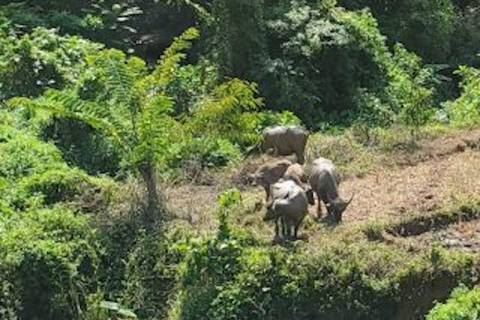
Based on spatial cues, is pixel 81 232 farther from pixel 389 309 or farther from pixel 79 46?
pixel 79 46

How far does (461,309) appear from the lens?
797cm

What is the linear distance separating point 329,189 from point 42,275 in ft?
9.90

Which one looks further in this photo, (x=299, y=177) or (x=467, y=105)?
(x=467, y=105)

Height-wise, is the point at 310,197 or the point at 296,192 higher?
the point at 296,192

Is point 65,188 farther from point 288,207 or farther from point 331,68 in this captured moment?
point 331,68

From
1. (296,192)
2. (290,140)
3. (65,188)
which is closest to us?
(296,192)

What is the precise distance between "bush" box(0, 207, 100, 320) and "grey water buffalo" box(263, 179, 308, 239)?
195 cm

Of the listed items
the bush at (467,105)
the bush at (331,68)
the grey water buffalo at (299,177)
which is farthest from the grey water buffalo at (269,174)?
the bush at (331,68)

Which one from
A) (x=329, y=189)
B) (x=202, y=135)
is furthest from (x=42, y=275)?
(x=202, y=135)

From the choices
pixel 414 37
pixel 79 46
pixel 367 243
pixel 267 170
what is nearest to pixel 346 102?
pixel 414 37

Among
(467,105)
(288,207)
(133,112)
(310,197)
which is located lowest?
(467,105)

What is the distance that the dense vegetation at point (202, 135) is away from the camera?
9.43 metres

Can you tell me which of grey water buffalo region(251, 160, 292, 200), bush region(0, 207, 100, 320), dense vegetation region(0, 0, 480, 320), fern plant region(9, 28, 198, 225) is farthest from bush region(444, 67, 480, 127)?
bush region(0, 207, 100, 320)

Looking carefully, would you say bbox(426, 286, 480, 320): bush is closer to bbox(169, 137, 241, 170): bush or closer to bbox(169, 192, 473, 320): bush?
bbox(169, 192, 473, 320): bush
